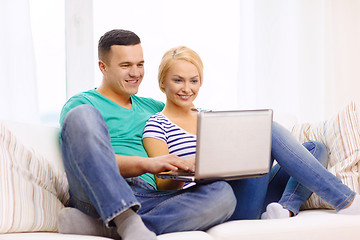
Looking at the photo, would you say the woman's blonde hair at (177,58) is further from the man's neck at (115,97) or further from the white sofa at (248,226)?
A: the white sofa at (248,226)

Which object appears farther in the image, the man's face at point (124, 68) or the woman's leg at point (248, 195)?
the man's face at point (124, 68)

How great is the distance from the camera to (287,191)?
192 centimetres

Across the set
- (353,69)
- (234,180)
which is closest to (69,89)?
(234,180)

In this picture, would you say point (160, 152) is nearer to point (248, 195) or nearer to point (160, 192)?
point (160, 192)

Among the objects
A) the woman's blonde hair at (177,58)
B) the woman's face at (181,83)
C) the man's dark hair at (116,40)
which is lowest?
the woman's face at (181,83)

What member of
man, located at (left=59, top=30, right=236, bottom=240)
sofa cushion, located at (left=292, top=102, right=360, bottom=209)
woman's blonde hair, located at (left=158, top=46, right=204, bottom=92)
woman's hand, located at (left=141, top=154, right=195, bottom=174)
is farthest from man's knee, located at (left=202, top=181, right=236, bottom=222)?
woman's blonde hair, located at (left=158, top=46, right=204, bottom=92)

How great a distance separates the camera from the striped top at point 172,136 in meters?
1.93

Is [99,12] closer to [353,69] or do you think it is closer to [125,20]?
[125,20]

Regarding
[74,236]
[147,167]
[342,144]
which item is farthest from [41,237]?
[342,144]

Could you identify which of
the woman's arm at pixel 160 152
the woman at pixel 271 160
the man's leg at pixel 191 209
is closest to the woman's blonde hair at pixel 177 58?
the woman at pixel 271 160

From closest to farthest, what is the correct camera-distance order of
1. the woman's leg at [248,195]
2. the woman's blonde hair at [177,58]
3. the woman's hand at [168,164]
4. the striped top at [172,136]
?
the woman's hand at [168,164], the woman's leg at [248,195], the striped top at [172,136], the woman's blonde hair at [177,58]

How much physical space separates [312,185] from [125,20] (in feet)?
6.09

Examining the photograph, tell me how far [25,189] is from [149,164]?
1.31 feet

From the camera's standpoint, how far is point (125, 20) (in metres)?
3.22
